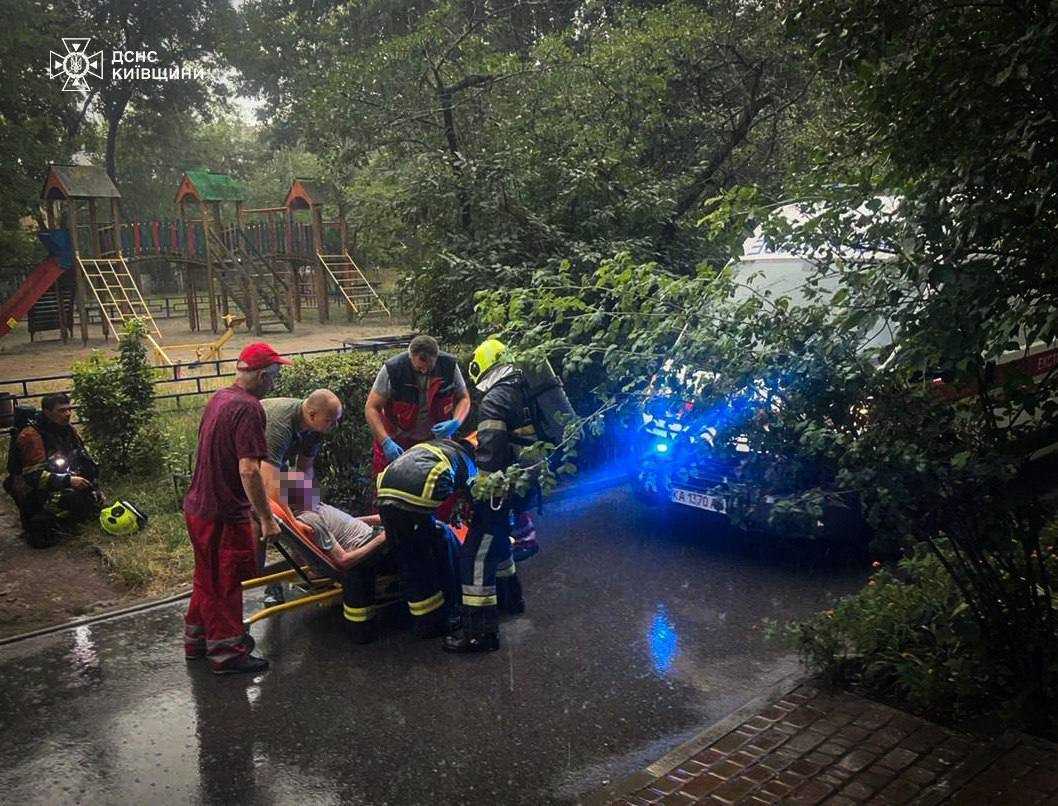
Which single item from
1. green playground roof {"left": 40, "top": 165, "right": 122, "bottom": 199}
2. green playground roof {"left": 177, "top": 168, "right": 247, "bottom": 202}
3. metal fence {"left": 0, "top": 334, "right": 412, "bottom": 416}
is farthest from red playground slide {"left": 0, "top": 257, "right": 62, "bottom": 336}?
metal fence {"left": 0, "top": 334, "right": 412, "bottom": 416}

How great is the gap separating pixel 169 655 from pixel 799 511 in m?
3.90

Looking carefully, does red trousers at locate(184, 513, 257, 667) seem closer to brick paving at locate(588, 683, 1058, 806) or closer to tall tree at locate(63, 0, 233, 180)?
brick paving at locate(588, 683, 1058, 806)

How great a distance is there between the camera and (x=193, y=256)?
23.6 m

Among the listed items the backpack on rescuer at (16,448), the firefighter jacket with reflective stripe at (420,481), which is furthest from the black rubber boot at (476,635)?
the backpack on rescuer at (16,448)

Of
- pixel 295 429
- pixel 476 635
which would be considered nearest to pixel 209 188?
pixel 295 429

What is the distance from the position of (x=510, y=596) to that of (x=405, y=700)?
1357mm

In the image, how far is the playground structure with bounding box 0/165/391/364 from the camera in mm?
20312

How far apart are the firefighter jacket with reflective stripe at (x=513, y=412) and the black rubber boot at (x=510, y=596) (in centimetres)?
91

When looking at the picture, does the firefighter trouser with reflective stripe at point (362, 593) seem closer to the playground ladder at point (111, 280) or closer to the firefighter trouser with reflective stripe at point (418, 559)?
the firefighter trouser with reflective stripe at point (418, 559)

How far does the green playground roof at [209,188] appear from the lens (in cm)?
2252

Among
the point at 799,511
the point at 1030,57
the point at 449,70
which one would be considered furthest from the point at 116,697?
the point at 449,70

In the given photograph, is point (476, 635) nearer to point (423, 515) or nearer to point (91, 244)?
point (423, 515)

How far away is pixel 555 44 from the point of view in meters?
11.4

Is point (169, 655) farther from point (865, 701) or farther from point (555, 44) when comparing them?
point (555, 44)
